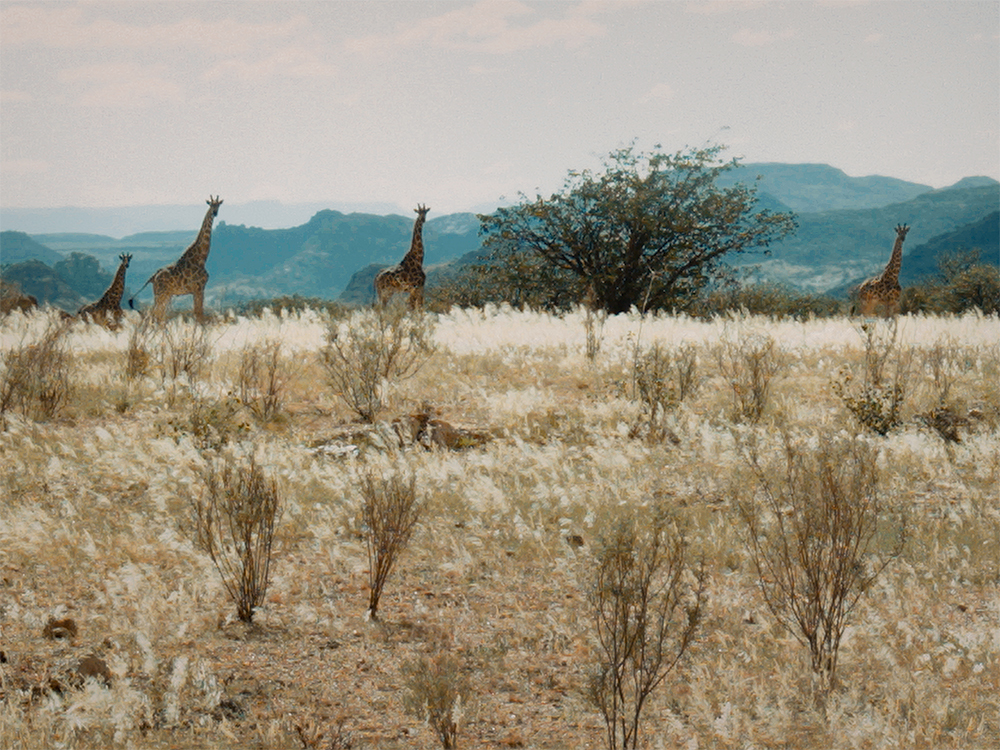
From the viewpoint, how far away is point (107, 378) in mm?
9719

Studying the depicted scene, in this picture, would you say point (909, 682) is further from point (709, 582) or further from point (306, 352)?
point (306, 352)

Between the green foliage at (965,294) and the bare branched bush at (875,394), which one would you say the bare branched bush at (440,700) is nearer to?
the bare branched bush at (875,394)

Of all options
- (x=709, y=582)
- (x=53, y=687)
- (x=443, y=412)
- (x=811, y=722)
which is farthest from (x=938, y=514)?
(x=53, y=687)

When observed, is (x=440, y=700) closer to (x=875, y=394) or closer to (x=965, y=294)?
(x=875, y=394)

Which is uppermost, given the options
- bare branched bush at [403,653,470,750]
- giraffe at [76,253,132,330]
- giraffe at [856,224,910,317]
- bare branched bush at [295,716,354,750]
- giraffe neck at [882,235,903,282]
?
giraffe neck at [882,235,903,282]

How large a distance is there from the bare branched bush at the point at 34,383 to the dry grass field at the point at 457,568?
Answer: 0.13ft

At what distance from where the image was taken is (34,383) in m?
8.30

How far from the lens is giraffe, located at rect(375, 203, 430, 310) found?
50.6 feet

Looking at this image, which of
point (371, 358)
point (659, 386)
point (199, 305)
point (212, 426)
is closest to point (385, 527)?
point (212, 426)

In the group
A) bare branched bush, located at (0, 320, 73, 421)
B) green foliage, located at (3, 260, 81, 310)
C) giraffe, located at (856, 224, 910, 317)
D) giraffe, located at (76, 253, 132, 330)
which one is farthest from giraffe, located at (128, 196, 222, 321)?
green foliage, located at (3, 260, 81, 310)

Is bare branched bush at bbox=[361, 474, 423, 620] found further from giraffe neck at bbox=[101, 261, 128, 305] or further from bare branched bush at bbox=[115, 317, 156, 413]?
giraffe neck at bbox=[101, 261, 128, 305]

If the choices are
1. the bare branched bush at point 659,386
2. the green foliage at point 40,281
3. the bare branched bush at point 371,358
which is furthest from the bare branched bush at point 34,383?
the green foliage at point 40,281

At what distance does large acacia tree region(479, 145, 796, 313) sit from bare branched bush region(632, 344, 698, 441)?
465 inches

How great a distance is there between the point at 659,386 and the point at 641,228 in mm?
13513
